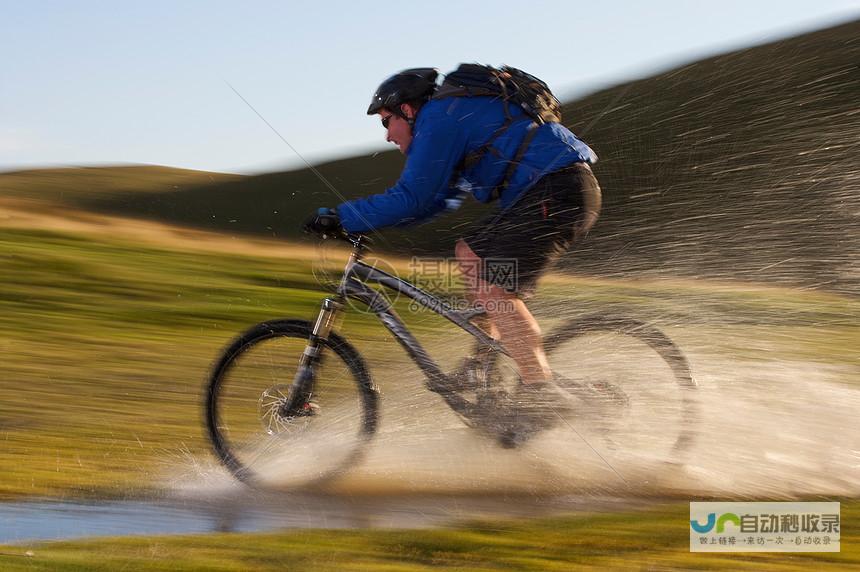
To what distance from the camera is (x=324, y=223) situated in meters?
4.84

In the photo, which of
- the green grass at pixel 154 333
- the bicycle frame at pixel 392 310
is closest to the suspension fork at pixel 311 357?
the bicycle frame at pixel 392 310

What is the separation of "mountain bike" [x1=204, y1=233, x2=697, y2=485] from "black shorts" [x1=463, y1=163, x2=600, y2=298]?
0.24m

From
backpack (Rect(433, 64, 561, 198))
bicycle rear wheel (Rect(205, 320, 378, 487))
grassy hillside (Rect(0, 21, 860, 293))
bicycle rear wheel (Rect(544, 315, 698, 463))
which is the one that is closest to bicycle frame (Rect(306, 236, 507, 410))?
bicycle rear wheel (Rect(205, 320, 378, 487))

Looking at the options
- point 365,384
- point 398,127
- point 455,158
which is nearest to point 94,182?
point 365,384

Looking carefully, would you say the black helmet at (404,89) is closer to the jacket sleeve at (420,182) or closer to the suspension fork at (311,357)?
the jacket sleeve at (420,182)

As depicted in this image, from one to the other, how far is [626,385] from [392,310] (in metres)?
1.19

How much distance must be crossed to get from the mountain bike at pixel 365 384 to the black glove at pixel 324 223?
0.60 feet

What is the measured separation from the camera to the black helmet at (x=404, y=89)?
4.85 metres

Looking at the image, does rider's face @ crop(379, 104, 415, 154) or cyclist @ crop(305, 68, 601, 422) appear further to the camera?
rider's face @ crop(379, 104, 415, 154)

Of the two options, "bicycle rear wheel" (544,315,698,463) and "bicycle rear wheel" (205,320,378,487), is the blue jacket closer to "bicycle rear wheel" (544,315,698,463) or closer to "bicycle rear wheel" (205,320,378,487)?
"bicycle rear wheel" (205,320,378,487)

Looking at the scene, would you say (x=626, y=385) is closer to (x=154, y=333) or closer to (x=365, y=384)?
(x=365, y=384)

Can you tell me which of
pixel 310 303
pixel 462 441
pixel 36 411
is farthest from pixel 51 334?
pixel 462 441

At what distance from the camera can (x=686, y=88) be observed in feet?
145

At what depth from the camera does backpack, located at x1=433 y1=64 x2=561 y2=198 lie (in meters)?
4.74
